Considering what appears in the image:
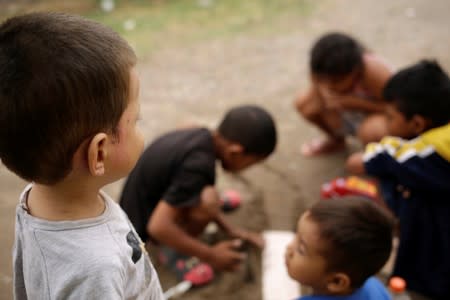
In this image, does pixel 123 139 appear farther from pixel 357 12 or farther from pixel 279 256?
pixel 357 12

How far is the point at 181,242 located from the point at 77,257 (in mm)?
1187

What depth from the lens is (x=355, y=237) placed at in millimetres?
1414

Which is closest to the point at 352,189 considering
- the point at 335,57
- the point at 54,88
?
the point at 335,57

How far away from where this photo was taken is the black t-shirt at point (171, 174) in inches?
78.4

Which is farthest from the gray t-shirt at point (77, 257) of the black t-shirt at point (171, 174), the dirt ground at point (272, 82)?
the dirt ground at point (272, 82)

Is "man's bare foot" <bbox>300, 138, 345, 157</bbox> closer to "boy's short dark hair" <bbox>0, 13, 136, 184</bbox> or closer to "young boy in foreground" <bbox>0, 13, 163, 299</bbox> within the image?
"young boy in foreground" <bbox>0, 13, 163, 299</bbox>

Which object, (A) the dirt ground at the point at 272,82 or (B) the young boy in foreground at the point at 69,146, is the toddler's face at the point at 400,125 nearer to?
(A) the dirt ground at the point at 272,82

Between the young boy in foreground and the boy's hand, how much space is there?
43.9 inches

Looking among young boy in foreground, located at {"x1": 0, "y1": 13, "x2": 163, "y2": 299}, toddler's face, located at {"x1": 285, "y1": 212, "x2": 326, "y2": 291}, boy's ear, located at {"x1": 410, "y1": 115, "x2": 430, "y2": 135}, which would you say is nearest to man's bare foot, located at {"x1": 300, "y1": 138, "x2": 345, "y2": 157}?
boy's ear, located at {"x1": 410, "y1": 115, "x2": 430, "y2": 135}

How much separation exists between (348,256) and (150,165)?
100cm

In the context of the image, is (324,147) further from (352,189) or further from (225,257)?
(225,257)

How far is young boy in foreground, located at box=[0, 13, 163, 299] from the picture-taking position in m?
0.79

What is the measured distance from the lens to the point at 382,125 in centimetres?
252

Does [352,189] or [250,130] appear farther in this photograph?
[352,189]
